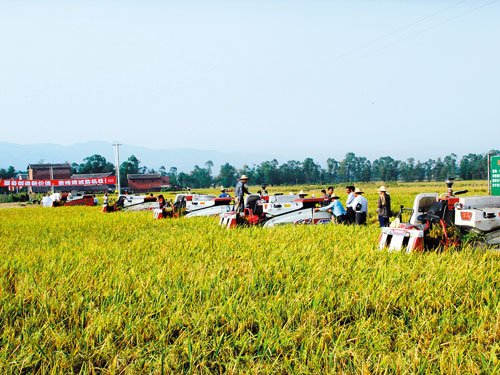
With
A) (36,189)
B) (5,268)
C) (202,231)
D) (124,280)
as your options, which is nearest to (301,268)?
(124,280)

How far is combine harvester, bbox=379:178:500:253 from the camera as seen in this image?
6.16 metres

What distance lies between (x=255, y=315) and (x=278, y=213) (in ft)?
23.6

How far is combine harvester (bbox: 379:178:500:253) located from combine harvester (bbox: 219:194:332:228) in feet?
12.3

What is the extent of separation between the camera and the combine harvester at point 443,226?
6.16 meters

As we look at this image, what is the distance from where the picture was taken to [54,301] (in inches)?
147

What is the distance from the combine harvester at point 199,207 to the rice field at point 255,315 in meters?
7.53

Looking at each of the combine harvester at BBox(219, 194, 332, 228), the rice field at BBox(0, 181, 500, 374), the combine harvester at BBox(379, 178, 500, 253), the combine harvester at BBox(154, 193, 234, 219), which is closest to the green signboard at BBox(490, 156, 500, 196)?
the combine harvester at BBox(219, 194, 332, 228)

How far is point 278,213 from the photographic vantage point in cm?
1056

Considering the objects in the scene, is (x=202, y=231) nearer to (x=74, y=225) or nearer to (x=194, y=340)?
(x=74, y=225)

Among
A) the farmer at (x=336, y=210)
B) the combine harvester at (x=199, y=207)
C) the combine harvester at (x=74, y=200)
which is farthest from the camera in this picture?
the combine harvester at (x=74, y=200)

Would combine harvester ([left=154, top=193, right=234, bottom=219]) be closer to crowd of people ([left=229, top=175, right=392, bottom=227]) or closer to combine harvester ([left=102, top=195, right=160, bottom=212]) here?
crowd of people ([left=229, top=175, right=392, bottom=227])

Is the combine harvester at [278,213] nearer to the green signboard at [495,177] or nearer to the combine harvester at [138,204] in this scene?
the green signboard at [495,177]

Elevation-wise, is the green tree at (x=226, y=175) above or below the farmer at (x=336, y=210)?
above

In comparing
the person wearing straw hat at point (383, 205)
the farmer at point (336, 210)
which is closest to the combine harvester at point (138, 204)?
the farmer at point (336, 210)
